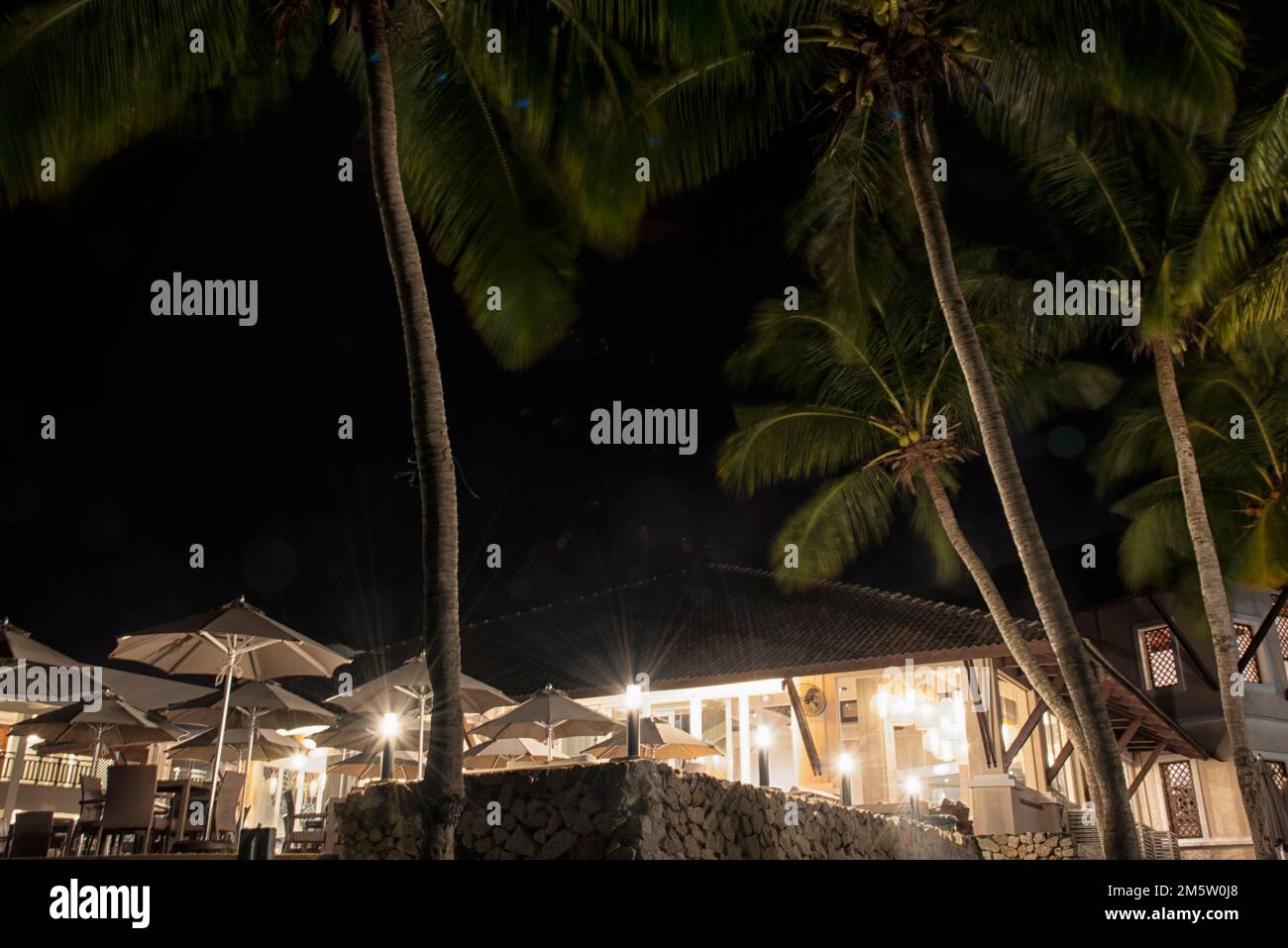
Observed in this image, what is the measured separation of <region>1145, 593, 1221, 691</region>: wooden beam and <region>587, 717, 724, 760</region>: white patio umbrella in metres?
14.8

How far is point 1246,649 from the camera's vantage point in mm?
22766

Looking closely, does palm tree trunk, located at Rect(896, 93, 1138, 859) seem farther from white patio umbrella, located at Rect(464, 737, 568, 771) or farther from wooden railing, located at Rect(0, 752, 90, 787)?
wooden railing, located at Rect(0, 752, 90, 787)

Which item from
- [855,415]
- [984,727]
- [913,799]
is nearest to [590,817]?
[913,799]

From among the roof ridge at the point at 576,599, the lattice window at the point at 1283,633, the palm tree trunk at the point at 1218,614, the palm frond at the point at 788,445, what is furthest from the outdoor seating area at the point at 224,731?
the lattice window at the point at 1283,633

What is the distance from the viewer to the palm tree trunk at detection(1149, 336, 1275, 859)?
1141 centimetres

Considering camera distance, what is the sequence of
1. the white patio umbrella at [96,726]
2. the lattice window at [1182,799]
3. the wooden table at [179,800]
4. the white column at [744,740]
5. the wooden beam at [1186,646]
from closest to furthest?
the wooden table at [179,800]
the white patio umbrella at [96,726]
the white column at [744,740]
the wooden beam at [1186,646]
the lattice window at [1182,799]

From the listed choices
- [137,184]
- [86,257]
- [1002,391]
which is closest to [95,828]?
[137,184]

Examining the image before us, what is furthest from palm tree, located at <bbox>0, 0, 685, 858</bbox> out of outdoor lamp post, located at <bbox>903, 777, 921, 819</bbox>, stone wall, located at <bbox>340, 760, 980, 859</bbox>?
outdoor lamp post, located at <bbox>903, 777, 921, 819</bbox>

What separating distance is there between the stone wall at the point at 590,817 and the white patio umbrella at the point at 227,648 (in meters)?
1.68

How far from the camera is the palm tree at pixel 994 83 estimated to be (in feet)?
27.7

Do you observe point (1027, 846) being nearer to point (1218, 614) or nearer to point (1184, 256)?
point (1218, 614)

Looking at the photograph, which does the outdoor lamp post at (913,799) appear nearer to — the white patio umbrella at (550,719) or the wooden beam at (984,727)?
the wooden beam at (984,727)

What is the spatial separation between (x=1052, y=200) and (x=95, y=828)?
45.3ft

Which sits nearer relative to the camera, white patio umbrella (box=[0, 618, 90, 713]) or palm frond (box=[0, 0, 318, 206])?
palm frond (box=[0, 0, 318, 206])
